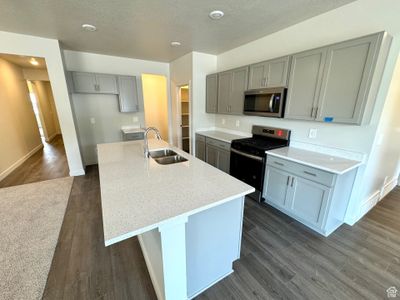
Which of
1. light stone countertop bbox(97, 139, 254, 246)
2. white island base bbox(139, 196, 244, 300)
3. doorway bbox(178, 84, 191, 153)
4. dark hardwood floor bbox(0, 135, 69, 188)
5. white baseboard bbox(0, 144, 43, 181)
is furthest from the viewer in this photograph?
doorway bbox(178, 84, 191, 153)

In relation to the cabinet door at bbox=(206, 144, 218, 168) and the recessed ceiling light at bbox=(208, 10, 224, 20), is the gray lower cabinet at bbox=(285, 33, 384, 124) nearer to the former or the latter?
the recessed ceiling light at bbox=(208, 10, 224, 20)

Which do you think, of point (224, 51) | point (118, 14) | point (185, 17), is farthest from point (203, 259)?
point (224, 51)

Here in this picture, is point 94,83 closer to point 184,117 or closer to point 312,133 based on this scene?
point 184,117

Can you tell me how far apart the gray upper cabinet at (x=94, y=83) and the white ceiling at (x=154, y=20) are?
23.6 inches

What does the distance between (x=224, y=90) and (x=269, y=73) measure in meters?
1.09

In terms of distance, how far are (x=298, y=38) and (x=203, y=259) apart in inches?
122

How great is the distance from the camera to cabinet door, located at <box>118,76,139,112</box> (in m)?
4.16

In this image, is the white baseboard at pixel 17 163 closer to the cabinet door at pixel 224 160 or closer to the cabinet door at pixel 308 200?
the cabinet door at pixel 224 160

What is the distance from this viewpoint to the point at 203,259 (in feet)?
4.57

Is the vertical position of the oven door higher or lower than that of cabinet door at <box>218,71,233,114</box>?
lower

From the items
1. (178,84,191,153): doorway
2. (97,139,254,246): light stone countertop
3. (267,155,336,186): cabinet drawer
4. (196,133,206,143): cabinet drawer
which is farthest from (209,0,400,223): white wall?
(178,84,191,153): doorway

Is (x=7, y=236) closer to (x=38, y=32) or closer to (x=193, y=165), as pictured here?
(x=193, y=165)

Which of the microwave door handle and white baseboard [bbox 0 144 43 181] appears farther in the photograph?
white baseboard [bbox 0 144 43 181]

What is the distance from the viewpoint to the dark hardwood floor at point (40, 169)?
3618 mm
